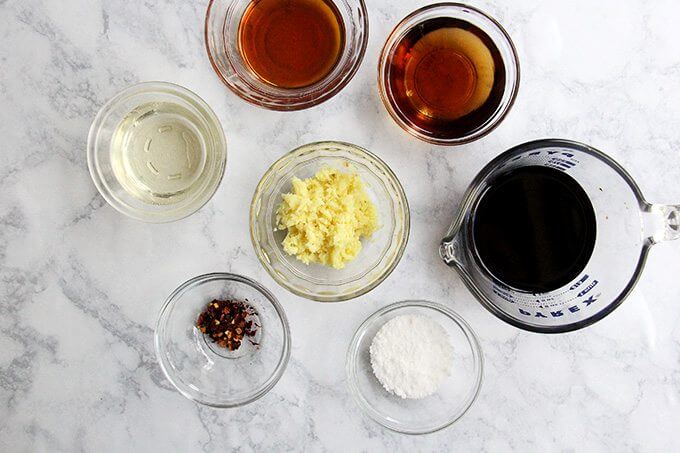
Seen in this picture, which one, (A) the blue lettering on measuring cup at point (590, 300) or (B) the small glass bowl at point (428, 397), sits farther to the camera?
(B) the small glass bowl at point (428, 397)

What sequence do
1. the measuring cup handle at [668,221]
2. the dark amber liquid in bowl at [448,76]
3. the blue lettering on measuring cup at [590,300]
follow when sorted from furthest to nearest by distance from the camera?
the dark amber liquid in bowl at [448,76]
the blue lettering on measuring cup at [590,300]
the measuring cup handle at [668,221]

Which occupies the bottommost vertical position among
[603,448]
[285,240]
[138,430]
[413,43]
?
[138,430]

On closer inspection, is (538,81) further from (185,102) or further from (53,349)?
(53,349)

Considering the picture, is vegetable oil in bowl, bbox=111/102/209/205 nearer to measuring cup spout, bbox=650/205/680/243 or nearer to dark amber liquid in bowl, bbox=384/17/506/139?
dark amber liquid in bowl, bbox=384/17/506/139

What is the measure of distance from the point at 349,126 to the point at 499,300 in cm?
56

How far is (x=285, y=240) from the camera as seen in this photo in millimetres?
1450

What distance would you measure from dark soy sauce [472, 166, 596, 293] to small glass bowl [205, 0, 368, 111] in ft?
1.47

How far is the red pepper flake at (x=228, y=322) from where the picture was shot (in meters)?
1.51

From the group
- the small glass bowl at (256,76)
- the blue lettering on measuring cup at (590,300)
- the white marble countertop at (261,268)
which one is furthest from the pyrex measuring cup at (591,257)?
the small glass bowl at (256,76)

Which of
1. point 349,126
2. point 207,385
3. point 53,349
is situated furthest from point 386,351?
point 53,349

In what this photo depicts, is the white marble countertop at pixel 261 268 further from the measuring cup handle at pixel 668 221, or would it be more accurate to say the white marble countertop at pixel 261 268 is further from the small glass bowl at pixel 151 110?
the measuring cup handle at pixel 668 221

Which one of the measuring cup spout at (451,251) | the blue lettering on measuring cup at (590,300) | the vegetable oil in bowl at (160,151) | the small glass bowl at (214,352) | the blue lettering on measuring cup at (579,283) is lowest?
the small glass bowl at (214,352)

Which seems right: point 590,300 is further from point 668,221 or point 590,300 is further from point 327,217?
point 327,217

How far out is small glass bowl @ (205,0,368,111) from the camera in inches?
56.4
